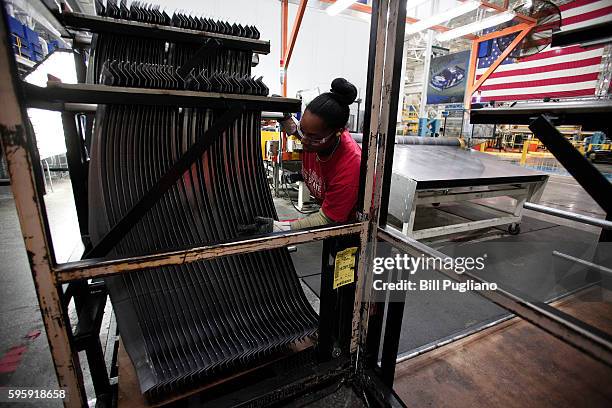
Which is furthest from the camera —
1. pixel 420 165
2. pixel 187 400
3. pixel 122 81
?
pixel 420 165

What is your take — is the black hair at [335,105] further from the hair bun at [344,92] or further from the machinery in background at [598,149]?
the machinery in background at [598,149]

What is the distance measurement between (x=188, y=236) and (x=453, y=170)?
8.32 feet

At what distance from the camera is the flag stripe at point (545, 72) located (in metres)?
5.74

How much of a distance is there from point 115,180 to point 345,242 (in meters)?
0.98

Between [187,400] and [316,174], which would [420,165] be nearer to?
[316,174]

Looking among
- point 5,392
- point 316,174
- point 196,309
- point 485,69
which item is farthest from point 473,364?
point 485,69

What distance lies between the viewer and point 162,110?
50.0 inches

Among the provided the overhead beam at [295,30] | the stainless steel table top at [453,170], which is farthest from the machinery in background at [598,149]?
the overhead beam at [295,30]

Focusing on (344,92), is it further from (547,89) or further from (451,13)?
(547,89)

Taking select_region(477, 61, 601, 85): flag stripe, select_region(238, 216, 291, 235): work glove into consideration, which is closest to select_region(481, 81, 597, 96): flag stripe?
select_region(477, 61, 601, 85): flag stripe

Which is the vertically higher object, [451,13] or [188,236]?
[451,13]

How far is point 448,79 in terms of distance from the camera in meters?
9.33

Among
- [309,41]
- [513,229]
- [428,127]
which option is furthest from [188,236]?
[309,41]

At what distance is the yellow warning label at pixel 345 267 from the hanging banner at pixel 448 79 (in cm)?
920
